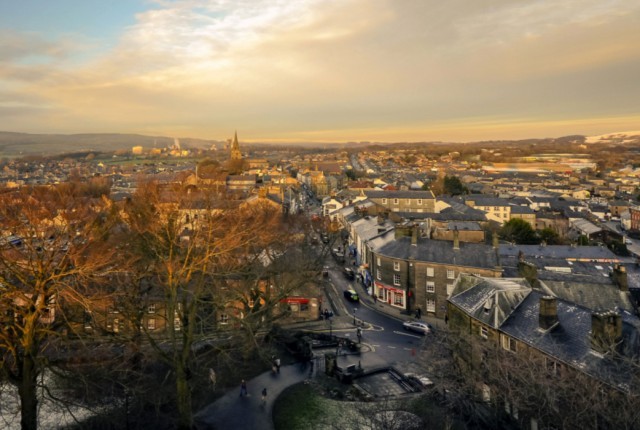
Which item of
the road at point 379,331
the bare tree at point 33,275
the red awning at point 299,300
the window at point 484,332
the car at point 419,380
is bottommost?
the road at point 379,331

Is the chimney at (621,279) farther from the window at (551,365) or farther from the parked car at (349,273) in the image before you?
the parked car at (349,273)

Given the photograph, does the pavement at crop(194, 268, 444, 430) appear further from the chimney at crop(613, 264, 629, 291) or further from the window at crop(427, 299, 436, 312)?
the chimney at crop(613, 264, 629, 291)

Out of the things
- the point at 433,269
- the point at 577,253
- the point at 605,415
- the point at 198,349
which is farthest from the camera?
the point at 577,253

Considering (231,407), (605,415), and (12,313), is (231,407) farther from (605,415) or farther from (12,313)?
(605,415)

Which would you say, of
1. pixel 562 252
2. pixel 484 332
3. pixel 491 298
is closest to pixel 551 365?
pixel 484 332

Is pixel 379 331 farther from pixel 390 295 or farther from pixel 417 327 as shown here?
pixel 390 295

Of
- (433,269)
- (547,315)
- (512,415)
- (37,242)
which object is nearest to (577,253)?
(433,269)

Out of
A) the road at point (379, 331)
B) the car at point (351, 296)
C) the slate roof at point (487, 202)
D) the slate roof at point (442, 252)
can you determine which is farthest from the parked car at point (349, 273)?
the slate roof at point (487, 202)
